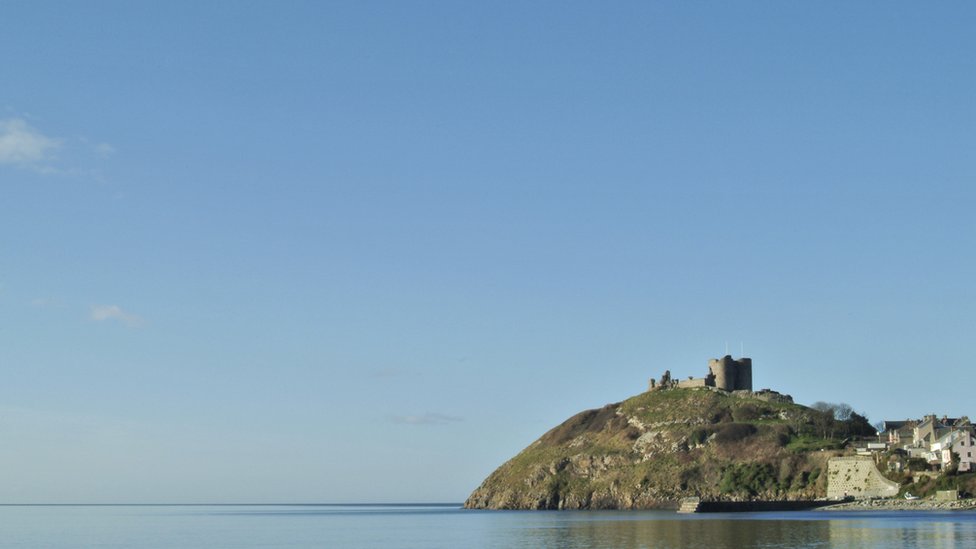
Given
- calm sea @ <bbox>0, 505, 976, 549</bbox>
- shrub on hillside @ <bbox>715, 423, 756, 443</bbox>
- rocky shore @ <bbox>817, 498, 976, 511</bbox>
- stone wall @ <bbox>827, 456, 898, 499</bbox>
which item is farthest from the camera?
shrub on hillside @ <bbox>715, 423, 756, 443</bbox>

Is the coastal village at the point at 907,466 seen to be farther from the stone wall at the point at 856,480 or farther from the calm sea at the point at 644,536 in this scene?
the calm sea at the point at 644,536

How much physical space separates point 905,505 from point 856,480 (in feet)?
69.4

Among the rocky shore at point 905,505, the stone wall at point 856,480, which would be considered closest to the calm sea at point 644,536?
the rocky shore at point 905,505

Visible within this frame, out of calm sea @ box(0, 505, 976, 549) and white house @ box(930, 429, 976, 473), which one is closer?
calm sea @ box(0, 505, 976, 549)

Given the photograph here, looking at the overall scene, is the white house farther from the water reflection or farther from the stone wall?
the water reflection

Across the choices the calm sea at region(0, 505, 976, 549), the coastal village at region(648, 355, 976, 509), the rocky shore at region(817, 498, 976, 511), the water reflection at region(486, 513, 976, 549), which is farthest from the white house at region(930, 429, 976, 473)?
the water reflection at region(486, 513, 976, 549)

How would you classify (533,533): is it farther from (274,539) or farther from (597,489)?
(597,489)

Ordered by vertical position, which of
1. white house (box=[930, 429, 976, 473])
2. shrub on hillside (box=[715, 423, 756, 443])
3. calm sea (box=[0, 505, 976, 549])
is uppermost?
shrub on hillside (box=[715, 423, 756, 443])

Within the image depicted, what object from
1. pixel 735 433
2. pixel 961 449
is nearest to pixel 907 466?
pixel 961 449

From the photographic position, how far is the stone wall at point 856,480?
153 meters

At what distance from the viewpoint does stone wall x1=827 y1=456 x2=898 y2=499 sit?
153125 mm

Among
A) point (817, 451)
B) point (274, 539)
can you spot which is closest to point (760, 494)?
point (817, 451)

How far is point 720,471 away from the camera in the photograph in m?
186

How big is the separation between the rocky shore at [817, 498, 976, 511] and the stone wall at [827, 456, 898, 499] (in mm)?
4318
